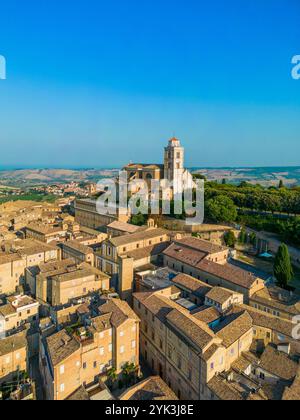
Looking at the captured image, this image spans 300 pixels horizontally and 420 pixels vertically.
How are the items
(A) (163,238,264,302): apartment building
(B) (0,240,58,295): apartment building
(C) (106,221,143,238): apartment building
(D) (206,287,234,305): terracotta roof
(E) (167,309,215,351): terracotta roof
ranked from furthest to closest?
(C) (106,221,143,238): apartment building, (B) (0,240,58,295): apartment building, (A) (163,238,264,302): apartment building, (D) (206,287,234,305): terracotta roof, (E) (167,309,215,351): terracotta roof

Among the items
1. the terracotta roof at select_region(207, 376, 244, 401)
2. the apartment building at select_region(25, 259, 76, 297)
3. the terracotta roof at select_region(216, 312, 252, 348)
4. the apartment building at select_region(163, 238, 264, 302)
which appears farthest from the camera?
the apartment building at select_region(25, 259, 76, 297)

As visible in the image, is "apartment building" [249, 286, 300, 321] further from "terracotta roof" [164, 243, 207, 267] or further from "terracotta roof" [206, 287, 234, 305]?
"terracotta roof" [164, 243, 207, 267]

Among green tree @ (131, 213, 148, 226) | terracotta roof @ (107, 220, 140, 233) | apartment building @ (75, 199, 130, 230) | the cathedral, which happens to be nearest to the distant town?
terracotta roof @ (107, 220, 140, 233)

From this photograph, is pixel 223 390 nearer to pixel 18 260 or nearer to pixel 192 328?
pixel 192 328

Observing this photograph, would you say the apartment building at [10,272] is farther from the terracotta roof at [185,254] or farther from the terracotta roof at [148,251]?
the terracotta roof at [185,254]

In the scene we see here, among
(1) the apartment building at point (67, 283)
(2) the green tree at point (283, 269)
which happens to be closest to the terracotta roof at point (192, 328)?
(1) the apartment building at point (67, 283)

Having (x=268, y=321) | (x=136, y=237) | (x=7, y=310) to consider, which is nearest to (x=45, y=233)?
(x=136, y=237)

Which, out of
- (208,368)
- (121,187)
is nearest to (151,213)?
(121,187)
